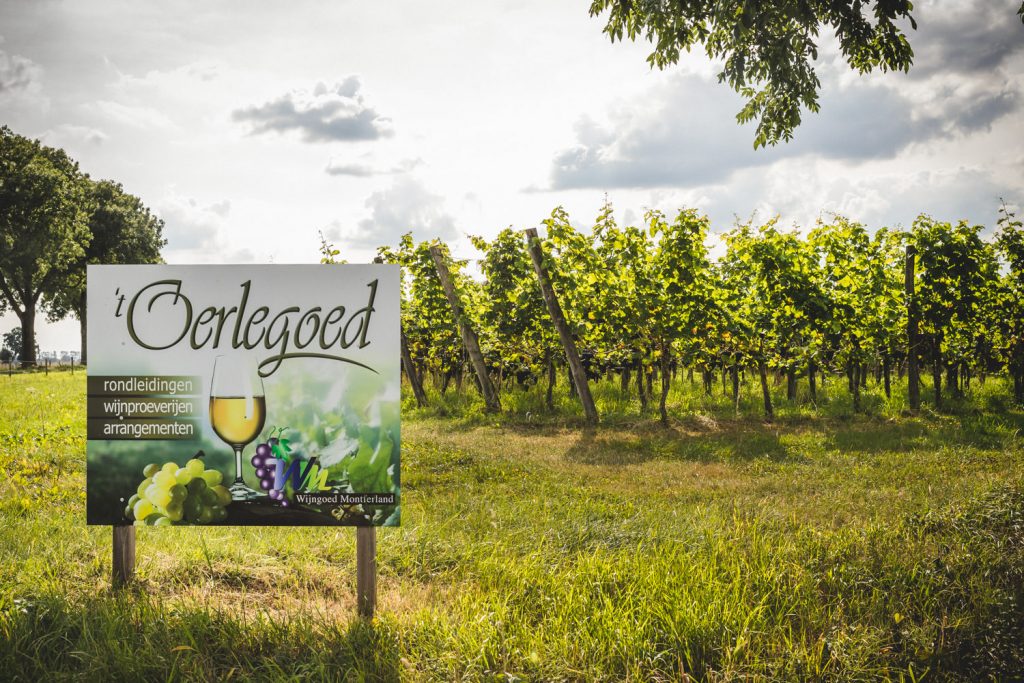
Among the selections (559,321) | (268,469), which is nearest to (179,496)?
(268,469)

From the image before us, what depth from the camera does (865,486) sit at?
6.82m

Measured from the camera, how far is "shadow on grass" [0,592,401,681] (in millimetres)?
3020

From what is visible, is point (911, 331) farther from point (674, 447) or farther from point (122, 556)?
point (122, 556)

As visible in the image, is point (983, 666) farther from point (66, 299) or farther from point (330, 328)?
point (66, 299)

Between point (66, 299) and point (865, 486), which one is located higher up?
point (66, 299)

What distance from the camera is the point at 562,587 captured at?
3705mm

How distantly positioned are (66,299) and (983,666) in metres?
43.6

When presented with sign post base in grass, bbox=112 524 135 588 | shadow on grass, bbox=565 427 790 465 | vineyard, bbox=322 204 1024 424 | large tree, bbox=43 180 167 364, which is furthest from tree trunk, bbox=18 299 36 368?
sign post base in grass, bbox=112 524 135 588

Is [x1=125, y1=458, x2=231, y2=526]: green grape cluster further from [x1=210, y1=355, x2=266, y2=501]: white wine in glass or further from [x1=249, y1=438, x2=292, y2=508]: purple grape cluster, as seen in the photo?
[x1=249, y1=438, x2=292, y2=508]: purple grape cluster

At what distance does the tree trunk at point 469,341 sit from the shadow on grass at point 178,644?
9.74m

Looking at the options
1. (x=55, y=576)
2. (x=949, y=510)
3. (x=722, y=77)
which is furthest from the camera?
(x=722, y=77)

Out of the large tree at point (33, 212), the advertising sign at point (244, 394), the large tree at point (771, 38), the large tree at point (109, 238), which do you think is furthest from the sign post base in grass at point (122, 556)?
the large tree at point (109, 238)

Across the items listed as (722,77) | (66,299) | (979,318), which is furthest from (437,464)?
(66,299)

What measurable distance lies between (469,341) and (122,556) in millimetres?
9573
